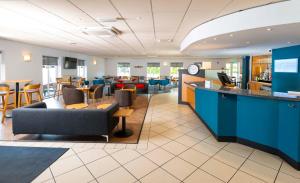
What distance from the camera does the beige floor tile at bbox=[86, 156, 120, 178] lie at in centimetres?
249

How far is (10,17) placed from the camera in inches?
155

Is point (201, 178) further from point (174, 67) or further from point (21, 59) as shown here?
point (174, 67)

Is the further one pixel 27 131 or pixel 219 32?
pixel 219 32

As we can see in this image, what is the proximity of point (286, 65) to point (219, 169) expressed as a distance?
5847 mm

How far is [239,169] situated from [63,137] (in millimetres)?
3413

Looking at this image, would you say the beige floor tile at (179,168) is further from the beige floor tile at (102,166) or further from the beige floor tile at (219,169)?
the beige floor tile at (102,166)

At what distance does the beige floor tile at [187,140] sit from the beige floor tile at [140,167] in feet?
3.27

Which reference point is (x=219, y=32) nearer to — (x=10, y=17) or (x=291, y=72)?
(x=291, y=72)

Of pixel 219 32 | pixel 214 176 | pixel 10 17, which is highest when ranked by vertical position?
pixel 10 17

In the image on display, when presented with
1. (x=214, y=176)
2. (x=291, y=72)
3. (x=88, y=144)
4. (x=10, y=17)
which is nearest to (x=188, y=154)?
(x=214, y=176)

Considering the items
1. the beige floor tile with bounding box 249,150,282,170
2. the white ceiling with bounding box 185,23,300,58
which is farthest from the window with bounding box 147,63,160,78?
the beige floor tile with bounding box 249,150,282,170

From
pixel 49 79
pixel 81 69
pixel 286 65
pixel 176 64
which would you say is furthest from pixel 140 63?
pixel 286 65

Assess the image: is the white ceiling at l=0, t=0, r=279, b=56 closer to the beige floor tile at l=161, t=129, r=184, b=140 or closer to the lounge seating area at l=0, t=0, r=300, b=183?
the lounge seating area at l=0, t=0, r=300, b=183

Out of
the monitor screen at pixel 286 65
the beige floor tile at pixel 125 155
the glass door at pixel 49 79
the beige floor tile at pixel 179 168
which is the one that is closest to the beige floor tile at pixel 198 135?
the beige floor tile at pixel 179 168
